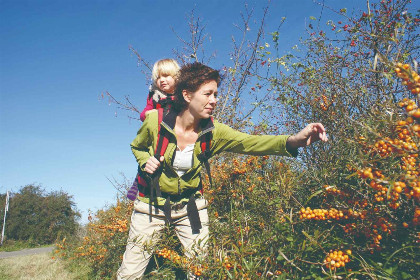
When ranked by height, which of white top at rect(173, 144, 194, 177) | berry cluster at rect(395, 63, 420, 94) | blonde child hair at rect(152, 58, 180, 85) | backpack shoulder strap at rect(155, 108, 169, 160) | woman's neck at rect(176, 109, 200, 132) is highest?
blonde child hair at rect(152, 58, 180, 85)

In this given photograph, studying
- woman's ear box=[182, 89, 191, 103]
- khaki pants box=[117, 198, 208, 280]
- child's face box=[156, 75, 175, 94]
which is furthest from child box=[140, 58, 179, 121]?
khaki pants box=[117, 198, 208, 280]

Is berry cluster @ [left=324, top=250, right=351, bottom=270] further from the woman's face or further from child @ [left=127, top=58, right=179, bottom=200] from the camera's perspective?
child @ [left=127, top=58, right=179, bottom=200]

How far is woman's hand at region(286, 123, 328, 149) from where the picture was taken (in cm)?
178

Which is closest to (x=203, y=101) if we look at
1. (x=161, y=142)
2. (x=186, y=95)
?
(x=186, y=95)

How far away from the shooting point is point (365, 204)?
1.64m

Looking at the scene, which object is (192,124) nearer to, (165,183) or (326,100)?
(165,183)

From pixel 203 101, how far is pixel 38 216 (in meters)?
33.1

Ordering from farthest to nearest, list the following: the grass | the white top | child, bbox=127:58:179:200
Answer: the grass
child, bbox=127:58:179:200
the white top

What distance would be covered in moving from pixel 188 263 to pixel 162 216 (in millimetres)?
656

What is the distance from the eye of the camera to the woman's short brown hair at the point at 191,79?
96.8 inches

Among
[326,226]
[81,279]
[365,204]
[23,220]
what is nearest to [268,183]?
[326,226]

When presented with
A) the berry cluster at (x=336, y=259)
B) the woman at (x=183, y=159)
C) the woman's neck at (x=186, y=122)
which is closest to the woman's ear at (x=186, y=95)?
the woman at (x=183, y=159)

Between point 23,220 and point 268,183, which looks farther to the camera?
point 23,220

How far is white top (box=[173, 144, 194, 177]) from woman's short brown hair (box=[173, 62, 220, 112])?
1.46ft
